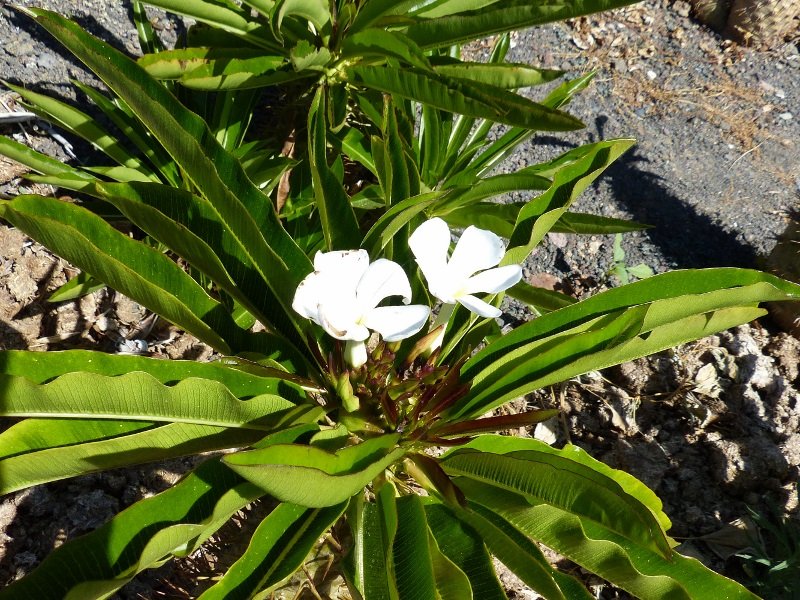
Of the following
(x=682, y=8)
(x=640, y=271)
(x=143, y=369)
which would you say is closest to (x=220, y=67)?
(x=143, y=369)

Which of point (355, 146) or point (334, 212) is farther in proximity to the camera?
point (355, 146)

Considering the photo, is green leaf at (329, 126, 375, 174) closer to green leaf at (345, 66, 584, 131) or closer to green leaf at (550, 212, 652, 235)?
green leaf at (345, 66, 584, 131)

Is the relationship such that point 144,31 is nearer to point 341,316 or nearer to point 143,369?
point 143,369

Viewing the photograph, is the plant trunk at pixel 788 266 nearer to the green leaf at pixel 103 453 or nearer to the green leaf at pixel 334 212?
the green leaf at pixel 334 212

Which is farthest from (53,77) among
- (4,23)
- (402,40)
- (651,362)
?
Answer: (651,362)

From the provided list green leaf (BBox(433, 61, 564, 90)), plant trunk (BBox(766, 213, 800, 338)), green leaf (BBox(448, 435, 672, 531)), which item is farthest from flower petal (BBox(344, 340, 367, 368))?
plant trunk (BBox(766, 213, 800, 338))

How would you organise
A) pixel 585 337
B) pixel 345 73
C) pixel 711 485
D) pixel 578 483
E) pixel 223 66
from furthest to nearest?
pixel 711 485 → pixel 345 73 → pixel 223 66 → pixel 585 337 → pixel 578 483

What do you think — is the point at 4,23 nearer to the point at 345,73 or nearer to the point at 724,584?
the point at 345,73
